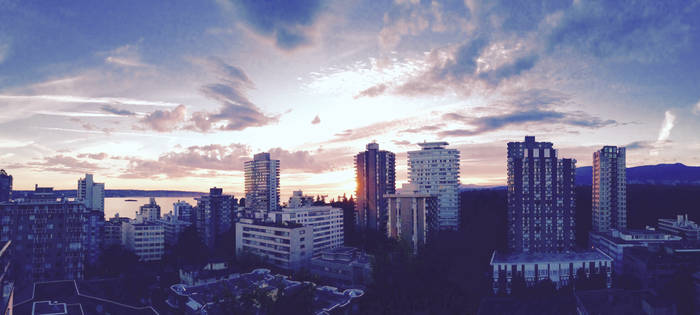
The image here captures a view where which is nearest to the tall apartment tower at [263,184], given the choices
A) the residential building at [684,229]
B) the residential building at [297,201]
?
the residential building at [297,201]

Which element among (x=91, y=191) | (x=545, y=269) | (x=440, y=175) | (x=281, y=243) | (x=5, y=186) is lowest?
(x=545, y=269)

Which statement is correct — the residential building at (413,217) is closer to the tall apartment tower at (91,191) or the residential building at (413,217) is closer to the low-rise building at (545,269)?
the low-rise building at (545,269)

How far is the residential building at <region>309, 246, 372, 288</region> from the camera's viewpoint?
89.6 ft

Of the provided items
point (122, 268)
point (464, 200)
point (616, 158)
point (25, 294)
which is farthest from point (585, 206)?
point (25, 294)

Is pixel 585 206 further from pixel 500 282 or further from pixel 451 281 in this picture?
pixel 451 281

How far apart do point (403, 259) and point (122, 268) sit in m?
23.8

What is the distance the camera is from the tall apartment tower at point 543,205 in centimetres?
3306

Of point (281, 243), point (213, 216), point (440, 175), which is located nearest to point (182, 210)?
point (213, 216)

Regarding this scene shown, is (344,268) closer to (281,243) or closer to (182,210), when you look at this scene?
(281,243)

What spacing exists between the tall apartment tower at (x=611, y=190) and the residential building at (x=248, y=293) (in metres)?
35.3

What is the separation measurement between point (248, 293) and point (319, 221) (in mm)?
19580

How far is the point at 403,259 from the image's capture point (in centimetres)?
2705

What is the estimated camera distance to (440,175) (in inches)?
2076

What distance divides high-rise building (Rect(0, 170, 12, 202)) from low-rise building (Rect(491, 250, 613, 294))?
4987 cm
